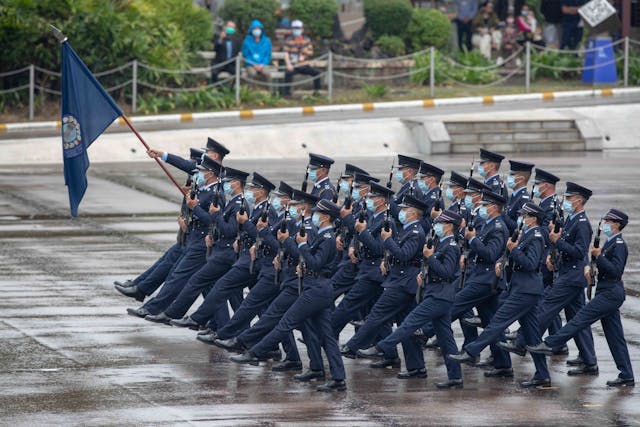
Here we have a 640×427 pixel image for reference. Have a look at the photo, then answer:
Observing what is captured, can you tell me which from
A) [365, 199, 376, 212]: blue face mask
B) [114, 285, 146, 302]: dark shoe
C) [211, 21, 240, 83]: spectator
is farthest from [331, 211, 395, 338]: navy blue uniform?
[211, 21, 240, 83]: spectator

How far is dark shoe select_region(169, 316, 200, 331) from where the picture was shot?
46.2 ft

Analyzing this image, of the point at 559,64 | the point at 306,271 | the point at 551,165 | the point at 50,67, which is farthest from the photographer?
the point at 559,64

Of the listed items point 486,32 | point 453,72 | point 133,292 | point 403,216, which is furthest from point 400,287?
point 486,32

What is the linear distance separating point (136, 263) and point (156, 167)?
A: 8.95m

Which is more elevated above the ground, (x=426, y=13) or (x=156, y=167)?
(x=426, y=13)

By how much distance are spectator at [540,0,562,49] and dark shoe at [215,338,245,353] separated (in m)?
Result: 23.4

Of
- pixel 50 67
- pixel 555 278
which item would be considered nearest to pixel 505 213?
pixel 555 278

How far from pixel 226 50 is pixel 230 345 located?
19.0m

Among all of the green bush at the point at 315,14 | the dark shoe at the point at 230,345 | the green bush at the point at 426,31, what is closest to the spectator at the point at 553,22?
the green bush at the point at 426,31

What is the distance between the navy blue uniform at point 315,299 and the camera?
12375 millimetres

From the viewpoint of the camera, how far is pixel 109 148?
90.6 feet

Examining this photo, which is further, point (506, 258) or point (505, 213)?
point (505, 213)

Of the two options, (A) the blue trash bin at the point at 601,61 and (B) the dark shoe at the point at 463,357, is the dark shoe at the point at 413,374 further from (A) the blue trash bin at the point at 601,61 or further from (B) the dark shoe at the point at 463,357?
(A) the blue trash bin at the point at 601,61

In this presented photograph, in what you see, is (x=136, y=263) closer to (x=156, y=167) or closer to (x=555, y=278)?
(x=555, y=278)
